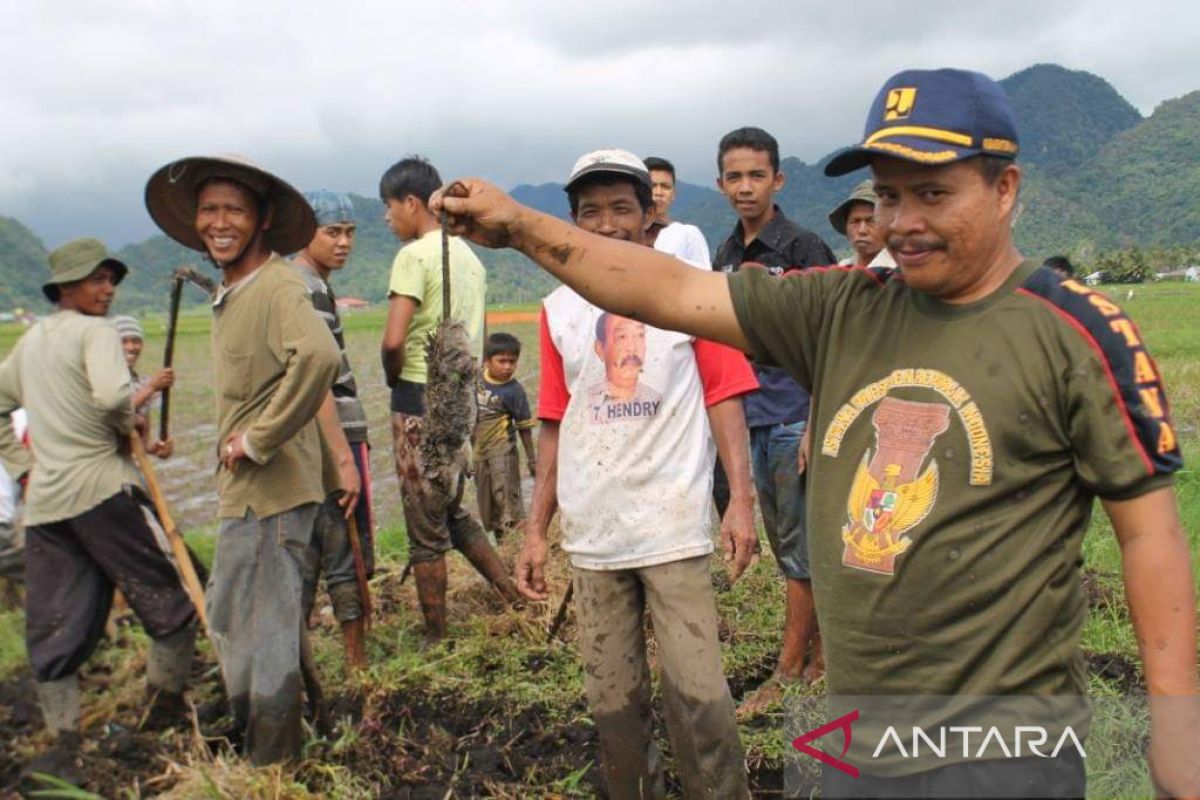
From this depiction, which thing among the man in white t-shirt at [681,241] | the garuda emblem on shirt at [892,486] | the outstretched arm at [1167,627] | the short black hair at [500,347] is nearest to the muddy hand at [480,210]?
the garuda emblem on shirt at [892,486]

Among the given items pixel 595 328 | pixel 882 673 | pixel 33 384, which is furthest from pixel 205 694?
pixel 882 673

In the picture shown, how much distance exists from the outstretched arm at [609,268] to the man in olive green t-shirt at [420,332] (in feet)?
7.76

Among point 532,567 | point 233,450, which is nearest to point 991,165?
point 532,567

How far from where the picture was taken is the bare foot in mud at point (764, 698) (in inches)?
151

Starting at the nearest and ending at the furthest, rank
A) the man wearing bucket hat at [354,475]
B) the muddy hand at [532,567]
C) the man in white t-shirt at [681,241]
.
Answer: the muddy hand at [532,567] → the man in white t-shirt at [681,241] → the man wearing bucket hat at [354,475]

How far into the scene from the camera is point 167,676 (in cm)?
419

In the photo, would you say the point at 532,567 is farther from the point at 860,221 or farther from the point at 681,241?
the point at 860,221

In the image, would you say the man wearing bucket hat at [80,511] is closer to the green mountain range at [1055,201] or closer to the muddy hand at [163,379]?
the muddy hand at [163,379]

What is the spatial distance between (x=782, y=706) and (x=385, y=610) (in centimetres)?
262

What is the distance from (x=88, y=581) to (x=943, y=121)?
12.7 feet

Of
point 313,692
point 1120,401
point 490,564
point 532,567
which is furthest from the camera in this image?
point 490,564

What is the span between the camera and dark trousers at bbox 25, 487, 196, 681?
13.2 ft

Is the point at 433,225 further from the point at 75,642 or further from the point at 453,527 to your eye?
the point at 75,642

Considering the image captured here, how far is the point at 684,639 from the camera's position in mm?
2912
